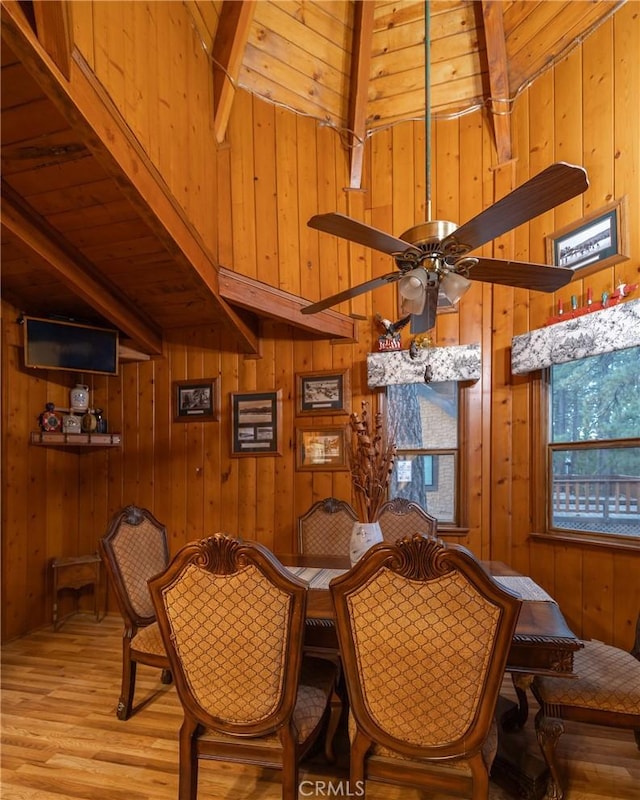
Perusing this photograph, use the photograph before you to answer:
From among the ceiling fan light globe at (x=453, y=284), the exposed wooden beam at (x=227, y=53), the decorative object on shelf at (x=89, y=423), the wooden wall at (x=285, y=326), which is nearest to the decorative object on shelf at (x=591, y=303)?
the wooden wall at (x=285, y=326)

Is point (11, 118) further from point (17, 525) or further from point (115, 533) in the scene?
point (17, 525)

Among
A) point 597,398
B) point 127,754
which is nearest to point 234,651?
point 127,754

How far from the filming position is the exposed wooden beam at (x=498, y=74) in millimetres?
3244

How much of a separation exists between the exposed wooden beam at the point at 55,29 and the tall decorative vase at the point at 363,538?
92.9 inches

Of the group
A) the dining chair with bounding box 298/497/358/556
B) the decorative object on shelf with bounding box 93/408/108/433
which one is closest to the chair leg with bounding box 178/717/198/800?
the dining chair with bounding box 298/497/358/556

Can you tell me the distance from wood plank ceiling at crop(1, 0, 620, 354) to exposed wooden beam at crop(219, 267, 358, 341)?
0.04ft

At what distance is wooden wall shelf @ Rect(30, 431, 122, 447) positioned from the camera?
3729 millimetres

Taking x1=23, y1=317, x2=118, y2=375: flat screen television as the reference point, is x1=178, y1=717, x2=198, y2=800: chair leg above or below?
below

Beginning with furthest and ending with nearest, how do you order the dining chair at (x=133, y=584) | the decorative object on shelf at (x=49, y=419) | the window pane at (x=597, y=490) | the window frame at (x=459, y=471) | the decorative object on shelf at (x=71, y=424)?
the decorative object on shelf at (x=71, y=424)
the decorative object on shelf at (x=49, y=419)
the window frame at (x=459, y=471)
the window pane at (x=597, y=490)
the dining chair at (x=133, y=584)

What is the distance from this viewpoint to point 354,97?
12.2ft

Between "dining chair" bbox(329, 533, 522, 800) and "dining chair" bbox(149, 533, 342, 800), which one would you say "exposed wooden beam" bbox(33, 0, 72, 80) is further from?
"dining chair" bbox(329, 533, 522, 800)

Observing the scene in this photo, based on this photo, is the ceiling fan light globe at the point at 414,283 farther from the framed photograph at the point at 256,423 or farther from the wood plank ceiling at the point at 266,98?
the framed photograph at the point at 256,423

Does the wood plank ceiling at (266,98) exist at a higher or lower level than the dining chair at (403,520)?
higher

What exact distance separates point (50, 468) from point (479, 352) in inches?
150
